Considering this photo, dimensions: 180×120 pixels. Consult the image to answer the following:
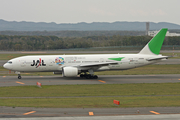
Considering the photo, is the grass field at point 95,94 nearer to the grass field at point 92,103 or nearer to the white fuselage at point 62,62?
the grass field at point 92,103

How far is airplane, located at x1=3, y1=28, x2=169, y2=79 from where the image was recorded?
127 feet

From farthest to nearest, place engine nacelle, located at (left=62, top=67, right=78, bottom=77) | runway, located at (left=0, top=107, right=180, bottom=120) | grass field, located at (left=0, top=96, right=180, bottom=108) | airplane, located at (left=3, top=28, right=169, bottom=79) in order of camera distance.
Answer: airplane, located at (left=3, top=28, right=169, bottom=79) → engine nacelle, located at (left=62, top=67, right=78, bottom=77) → grass field, located at (left=0, top=96, right=180, bottom=108) → runway, located at (left=0, top=107, right=180, bottom=120)

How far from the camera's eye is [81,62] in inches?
1576

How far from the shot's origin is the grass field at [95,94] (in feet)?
70.7

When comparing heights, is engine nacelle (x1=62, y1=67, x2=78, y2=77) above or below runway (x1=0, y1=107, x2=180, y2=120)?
above

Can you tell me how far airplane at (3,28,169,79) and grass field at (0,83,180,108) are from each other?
6.82 m

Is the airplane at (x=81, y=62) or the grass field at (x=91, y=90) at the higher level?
the airplane at (x=81, y=62)

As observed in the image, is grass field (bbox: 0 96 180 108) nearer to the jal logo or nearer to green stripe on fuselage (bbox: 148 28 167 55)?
the jal logo

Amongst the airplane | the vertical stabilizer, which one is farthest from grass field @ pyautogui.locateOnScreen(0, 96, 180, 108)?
the vertical stabilizer

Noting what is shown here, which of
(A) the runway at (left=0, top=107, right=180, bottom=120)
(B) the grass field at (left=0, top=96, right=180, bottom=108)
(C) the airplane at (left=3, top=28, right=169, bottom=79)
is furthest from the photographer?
(C) the airplane at (left=3, top=28, right=169, bottom=79)

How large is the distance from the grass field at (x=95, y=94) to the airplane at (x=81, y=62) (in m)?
6.82

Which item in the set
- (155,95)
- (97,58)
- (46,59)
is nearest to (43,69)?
(46,59)

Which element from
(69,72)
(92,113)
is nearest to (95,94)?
(92,113)

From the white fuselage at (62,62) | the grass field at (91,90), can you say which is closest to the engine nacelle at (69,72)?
the white fuselage at (62,62)
